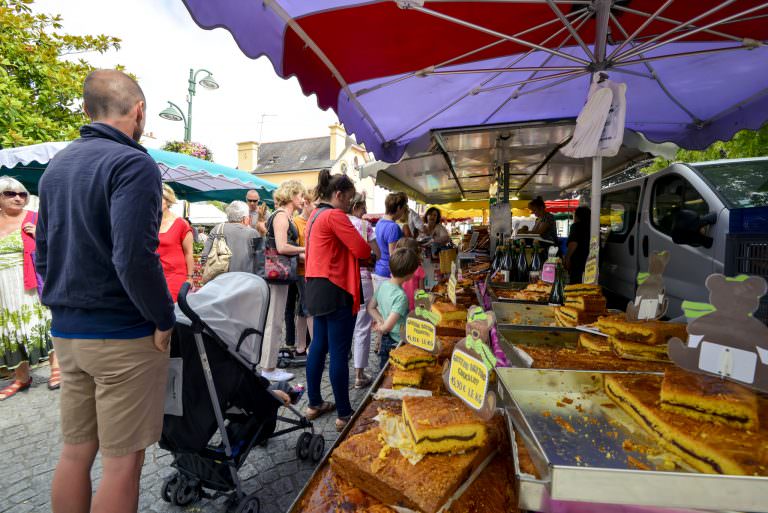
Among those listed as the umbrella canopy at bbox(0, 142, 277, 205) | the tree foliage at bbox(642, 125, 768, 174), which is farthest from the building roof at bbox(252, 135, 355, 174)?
the tree foliage at bbox(642, 125, 768, 174)

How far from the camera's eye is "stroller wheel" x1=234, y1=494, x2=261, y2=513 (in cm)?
202

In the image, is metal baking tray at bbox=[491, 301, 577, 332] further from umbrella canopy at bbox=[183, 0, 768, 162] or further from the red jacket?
umbrella canopy at bbox=[183, 0, 768, 162]

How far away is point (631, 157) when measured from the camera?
5879 mm

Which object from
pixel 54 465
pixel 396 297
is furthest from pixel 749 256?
pixel 54 465

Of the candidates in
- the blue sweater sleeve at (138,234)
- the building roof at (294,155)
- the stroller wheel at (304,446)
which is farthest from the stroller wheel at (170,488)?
the building roof at (294,155)

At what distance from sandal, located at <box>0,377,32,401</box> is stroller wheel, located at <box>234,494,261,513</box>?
3.61m

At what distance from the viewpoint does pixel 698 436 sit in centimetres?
92

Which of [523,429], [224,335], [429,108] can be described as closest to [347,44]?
[429,108]

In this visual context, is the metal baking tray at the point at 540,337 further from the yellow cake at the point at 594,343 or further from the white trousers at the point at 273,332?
the white trousers at the point at 273,332

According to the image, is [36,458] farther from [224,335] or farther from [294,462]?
[224,335]

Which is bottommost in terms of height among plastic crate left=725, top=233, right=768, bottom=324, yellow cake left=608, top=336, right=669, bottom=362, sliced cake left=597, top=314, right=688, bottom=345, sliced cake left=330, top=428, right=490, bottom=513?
sliced cake left=330, top=428, right=490, bottom=513

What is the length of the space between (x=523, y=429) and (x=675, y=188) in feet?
16.0

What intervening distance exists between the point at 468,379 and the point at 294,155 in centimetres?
4738

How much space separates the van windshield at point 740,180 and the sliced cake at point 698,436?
11.3 feet
